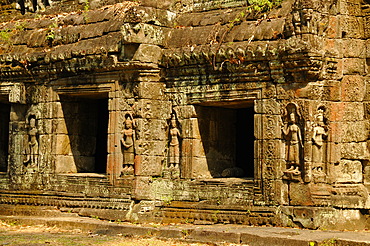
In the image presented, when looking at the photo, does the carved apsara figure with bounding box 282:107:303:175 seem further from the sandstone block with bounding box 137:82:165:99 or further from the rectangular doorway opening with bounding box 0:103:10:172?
the rectangular doorway opening with bounding box 0:103:10:172

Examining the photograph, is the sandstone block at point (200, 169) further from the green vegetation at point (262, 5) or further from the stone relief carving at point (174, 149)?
the green vegetation at point (262, 5)

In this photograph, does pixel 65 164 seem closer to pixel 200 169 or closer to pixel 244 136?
pixel 200 169

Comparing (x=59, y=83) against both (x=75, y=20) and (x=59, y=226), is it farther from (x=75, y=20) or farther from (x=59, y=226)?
(x=59, y=226)

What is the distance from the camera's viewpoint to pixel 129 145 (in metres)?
15.6

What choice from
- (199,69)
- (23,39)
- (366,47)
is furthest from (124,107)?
(366,47)

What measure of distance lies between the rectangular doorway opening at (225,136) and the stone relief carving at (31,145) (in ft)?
12.6

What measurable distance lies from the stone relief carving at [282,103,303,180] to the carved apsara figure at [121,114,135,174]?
309 centimetres

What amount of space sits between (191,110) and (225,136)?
40.1 inches

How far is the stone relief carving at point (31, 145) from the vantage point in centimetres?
1728

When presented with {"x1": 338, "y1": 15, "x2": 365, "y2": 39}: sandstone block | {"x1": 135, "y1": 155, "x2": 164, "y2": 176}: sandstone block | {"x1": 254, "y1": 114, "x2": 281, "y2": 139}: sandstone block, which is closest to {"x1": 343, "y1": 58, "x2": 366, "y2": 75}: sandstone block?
{"x1": 338, "y1": 15, "x2": 365, "y2": 39}: sandstone block

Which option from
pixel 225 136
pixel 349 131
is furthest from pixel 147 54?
pixel 349 131

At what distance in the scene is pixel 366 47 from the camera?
1455 cm

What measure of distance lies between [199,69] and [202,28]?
827mm

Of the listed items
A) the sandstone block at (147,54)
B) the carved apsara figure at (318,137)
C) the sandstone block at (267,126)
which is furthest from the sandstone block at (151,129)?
the carved apsara figure at (318,137)
